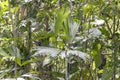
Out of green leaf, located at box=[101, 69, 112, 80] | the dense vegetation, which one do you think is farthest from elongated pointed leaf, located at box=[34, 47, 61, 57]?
green leaf, located at box=[101, 69, 112, 80]

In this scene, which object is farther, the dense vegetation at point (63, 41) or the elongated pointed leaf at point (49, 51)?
the dense vegetation at point (63, 41)

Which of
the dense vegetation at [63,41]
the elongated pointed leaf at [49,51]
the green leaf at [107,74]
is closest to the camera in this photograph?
the elongated pointed leaf at [49,51]

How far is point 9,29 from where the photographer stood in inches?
71.1

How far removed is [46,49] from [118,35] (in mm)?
545

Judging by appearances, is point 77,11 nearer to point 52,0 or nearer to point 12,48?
point 52,0

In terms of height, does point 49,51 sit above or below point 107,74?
above

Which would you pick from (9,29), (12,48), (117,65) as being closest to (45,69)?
(9,29)

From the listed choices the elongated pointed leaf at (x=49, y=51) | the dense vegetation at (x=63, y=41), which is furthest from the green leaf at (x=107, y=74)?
the elongated pointed leaf at (x=49, y=51)

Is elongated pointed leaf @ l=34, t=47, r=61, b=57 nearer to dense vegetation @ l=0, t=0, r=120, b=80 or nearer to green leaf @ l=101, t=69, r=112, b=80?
dense vegetation @ l=0, t=0, r=120, b=80

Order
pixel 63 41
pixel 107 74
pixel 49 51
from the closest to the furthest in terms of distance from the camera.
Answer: pixel 49 51, pixel 63 41, pixel 107 74

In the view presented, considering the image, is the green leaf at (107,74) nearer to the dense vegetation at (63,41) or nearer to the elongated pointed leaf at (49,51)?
the dense vegetation at (63,41)

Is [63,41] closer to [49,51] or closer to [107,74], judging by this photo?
[49,51]

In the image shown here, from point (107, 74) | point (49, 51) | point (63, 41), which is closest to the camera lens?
point (49, 51)

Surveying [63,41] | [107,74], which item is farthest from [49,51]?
[107,74]
